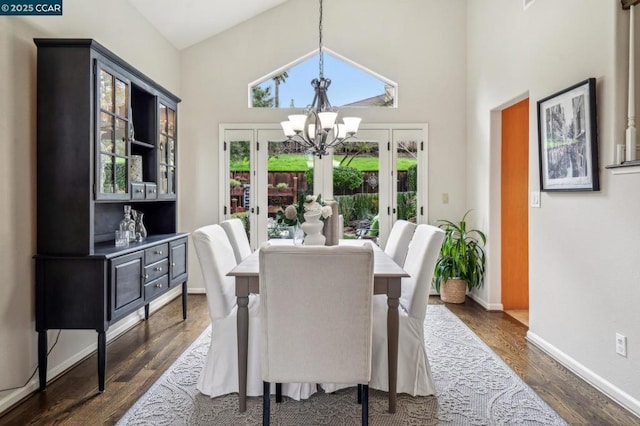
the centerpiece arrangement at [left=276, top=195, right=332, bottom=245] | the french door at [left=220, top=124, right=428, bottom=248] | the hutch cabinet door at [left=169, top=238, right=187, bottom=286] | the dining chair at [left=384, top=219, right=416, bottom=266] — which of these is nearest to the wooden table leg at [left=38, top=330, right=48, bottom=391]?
the hutch cabinet door at [left=169, top=238, right=187, bottom=286]

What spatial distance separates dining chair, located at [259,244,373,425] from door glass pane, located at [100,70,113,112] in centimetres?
168

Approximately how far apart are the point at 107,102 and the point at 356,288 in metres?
2.08

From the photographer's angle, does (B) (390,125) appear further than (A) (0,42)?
Yes

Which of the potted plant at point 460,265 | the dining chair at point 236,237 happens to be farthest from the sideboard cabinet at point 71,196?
the potted plant at point 460,265

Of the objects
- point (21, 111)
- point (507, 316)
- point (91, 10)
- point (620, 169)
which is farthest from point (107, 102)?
point (507, 316)

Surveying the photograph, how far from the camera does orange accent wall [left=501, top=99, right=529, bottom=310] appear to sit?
4.33m

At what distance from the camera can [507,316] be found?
161 inches

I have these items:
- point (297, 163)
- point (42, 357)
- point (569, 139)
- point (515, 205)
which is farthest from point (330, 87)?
point (42, 357)

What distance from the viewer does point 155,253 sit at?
10.5 feet

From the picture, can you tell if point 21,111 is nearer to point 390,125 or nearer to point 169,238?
point 169,238

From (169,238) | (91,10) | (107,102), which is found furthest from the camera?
(169,238)

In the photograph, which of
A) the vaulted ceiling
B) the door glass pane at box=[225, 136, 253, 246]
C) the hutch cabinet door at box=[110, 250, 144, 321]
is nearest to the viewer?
the hutch cabinet door at box=[110, 250, 144, 321]

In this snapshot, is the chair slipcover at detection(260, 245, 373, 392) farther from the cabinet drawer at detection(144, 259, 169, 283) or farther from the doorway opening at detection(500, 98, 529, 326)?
the doorway opening at detection(500, 98, 529, 326)

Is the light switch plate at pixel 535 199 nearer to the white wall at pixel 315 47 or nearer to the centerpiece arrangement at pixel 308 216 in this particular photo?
the white wall at pixel 315 47
